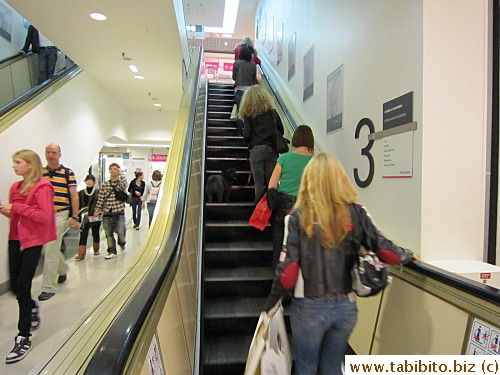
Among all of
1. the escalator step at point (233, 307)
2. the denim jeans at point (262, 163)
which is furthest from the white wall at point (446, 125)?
the denim jeans at point (262, 163)

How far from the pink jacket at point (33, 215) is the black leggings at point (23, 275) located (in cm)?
7

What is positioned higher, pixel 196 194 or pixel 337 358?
pixel 196 194

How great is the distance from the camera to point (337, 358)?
173 centimetres

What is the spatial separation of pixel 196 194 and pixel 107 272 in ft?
8.42

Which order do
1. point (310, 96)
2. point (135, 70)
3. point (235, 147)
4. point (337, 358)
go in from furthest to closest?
1. point (135, 70)
2. point (235, 147)
3. point (310, 96)
4. point (337, 358)

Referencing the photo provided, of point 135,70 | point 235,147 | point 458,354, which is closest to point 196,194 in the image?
point 235,147

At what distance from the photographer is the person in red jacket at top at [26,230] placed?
2740 mm

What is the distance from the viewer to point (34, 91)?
5.52 meters

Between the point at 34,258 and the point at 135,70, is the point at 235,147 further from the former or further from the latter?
the point at 135,70

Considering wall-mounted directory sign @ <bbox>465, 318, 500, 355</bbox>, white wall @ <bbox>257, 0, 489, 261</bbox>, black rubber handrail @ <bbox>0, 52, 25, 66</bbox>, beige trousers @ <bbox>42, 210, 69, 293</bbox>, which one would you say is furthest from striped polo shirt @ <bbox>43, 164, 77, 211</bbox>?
wall-mounted directory sign @ <bbox>465, 318, 500, 355</bbox>

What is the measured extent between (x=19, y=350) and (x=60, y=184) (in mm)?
1826

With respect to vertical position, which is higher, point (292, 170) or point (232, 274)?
point (292, 170)

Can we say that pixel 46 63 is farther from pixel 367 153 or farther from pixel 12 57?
pixel 367 153

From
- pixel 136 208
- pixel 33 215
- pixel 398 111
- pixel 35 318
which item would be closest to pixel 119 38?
pixel 136 208
